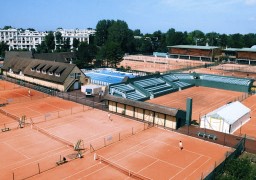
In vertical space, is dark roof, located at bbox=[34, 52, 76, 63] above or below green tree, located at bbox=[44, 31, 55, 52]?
below

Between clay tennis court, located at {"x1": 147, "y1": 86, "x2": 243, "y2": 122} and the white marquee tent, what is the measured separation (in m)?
3.91

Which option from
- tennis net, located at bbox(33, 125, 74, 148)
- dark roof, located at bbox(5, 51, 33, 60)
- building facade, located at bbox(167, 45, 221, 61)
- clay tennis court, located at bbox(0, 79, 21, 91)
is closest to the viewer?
tennis net, located at bbox(33, 125, 74, 148)

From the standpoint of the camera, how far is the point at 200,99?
199 ft

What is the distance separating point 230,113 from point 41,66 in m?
52.3

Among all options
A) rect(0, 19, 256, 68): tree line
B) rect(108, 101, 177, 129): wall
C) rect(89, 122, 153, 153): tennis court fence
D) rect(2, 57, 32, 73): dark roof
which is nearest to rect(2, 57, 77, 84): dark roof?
rect(2, 57, 32, 73): dark roof

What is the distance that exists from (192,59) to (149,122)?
4018 inches

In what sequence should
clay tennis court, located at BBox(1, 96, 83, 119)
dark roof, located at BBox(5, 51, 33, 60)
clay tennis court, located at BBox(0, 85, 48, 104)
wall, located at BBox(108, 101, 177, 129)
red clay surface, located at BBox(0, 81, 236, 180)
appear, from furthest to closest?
dark roof, located at BBox(5, 51, 33, 60), clay tennis court, located at BBox(0, 85, 48, 104), clay tennis court, located at BBox(1, 96, 83, 119), wall, located at BBox(108, 101, 177, 129), red clay surface, located at BBox(0, 81, 236, 180)

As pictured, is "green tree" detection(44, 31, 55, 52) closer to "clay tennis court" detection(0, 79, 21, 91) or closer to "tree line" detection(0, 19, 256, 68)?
"tree line" detection(0, 19, 256, 68)

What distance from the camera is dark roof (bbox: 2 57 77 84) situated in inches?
2653

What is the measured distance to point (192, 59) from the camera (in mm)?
139625

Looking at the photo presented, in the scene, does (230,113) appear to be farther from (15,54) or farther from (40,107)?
(15,54)

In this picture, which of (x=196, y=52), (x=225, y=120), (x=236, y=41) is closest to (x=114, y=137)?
(x=225, y=120)

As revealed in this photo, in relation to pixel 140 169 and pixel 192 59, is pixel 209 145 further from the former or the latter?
pixel 192 59

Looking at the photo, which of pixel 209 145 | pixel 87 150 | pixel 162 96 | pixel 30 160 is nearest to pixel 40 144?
pixel 30 160
